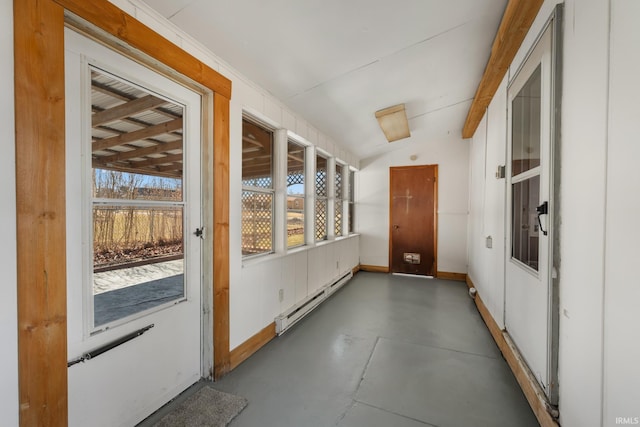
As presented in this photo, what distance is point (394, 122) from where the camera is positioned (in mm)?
3561

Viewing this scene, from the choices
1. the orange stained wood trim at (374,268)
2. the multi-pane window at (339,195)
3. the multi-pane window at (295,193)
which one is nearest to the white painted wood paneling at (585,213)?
the multi-pane window at (295,193)

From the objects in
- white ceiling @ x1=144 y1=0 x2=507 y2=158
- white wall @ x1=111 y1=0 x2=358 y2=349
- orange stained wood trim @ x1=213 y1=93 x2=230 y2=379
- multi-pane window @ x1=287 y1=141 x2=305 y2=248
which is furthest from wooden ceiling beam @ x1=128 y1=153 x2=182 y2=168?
multi-pane window @ x1=287 y1=141 x2=305 y2=248

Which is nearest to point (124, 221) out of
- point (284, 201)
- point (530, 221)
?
point (284, 201)

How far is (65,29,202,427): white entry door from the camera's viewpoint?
1.23 metres

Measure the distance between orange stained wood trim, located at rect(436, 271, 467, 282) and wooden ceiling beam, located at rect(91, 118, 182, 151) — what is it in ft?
15.9

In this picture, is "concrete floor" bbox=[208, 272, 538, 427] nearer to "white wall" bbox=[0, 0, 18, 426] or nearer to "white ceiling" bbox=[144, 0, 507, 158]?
"white wall" bbox=[0, 0, 18, 426]

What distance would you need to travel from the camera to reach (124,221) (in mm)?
1461

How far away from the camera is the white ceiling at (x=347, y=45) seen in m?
1.60

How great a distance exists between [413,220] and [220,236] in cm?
412

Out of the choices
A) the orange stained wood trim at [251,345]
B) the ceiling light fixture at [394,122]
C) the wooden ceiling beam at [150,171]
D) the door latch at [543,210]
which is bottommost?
the orange stained wood trim at [251,345]

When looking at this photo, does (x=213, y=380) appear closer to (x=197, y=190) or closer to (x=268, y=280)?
(x=268, y=280)

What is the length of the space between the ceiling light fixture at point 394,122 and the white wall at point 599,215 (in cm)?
178

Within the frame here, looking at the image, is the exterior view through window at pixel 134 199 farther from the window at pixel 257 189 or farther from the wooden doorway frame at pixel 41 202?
the window at pixel 257 189

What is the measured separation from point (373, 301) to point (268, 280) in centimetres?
175
